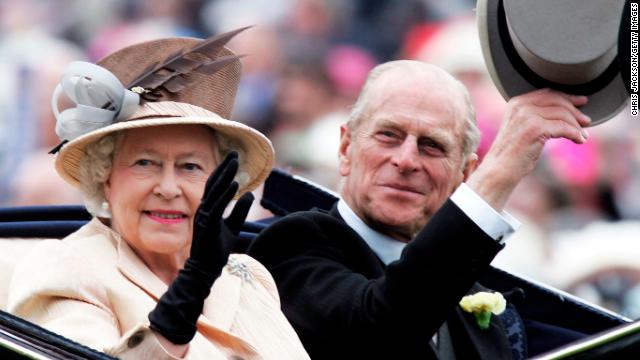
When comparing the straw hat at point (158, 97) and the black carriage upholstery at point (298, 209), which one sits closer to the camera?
the straw hat at point (158, 97)

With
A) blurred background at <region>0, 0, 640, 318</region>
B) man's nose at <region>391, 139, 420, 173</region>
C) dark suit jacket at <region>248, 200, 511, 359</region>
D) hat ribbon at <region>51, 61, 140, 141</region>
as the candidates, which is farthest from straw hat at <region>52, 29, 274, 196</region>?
blurred background at <region>0, 0, 640, 318</region>

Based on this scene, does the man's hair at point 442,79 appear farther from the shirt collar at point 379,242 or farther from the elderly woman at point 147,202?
the elderly woman at point 147,202

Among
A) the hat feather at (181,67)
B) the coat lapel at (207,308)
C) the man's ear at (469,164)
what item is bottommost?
the coat lapel at (207,308)

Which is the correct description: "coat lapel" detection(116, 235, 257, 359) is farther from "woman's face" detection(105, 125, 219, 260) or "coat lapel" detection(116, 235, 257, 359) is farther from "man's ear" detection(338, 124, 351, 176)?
"man's ear" detection(338, 124, 351, 176)

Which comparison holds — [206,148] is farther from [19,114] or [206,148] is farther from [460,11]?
[460,11]

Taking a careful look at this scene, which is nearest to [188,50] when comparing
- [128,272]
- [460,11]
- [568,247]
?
[128,272]

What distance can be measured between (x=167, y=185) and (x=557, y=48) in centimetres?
76

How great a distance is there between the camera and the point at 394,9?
7.42m

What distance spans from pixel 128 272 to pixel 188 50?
19.2 inches

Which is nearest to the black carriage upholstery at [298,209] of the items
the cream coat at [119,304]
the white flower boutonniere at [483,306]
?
the white flower boutonniere at [483,306]

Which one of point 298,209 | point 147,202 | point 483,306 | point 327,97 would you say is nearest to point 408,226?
point 483,306

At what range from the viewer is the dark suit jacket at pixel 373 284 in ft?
10.2

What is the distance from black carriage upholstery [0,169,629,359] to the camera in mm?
3686

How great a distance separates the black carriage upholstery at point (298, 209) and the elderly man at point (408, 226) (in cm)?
23
